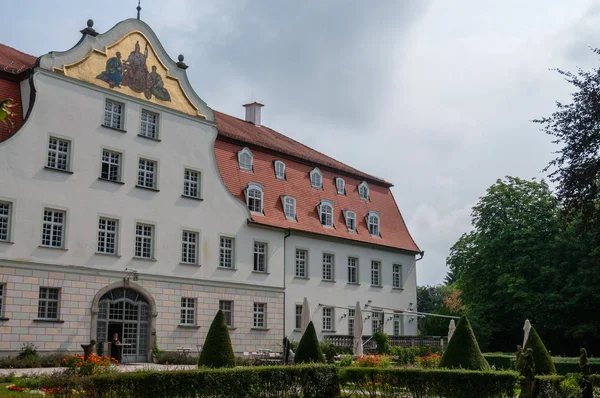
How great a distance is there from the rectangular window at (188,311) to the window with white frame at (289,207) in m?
7.83

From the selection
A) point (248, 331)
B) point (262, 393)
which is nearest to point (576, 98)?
point (262, 393)

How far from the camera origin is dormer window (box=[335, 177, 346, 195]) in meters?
42.6

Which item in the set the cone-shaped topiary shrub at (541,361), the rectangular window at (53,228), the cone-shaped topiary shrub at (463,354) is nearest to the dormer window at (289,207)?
the rectangular window at (53,228)

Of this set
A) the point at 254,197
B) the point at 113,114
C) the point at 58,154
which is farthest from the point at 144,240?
the point at 254,197

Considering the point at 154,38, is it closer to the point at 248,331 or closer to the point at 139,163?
the point at 139,163

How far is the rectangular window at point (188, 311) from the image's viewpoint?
3181 centimetres

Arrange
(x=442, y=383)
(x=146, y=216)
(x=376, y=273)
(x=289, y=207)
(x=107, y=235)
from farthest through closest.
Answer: (x=376, y=273) → (x=289, y=207) → (x=146, y=216) → (x=107, y=235) → (x=442, y=383)

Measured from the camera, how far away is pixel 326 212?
4075 cm

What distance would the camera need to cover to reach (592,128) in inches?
974

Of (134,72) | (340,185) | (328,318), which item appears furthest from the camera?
(340,185)

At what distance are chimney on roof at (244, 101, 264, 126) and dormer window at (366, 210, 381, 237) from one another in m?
8.55

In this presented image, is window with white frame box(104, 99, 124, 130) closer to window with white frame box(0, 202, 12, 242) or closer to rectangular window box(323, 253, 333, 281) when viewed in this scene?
window with white frame box(0, 202, 12, 242)

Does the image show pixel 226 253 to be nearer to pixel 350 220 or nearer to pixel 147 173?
pixel 147 173

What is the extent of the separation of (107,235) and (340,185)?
16851 mm
